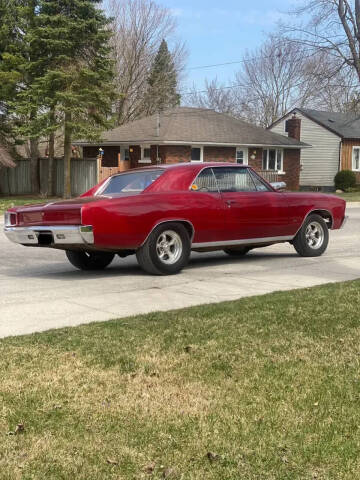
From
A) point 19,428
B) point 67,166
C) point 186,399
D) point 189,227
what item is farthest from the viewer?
point 67,166

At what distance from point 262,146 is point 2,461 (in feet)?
116

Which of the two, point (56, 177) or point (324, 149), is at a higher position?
point (324, 149)

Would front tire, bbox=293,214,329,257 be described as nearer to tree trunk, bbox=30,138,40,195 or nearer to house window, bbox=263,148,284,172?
tree trunk, bbox=30,138,40,195

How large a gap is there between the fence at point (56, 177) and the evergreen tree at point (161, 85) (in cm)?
1839

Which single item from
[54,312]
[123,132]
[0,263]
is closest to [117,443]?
[54,312]

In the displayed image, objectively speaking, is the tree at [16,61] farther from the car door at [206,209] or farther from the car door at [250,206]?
the car door at [206,209]

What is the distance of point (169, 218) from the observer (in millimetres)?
8922

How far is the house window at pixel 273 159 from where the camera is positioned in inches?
1538

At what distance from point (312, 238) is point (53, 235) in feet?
15.6

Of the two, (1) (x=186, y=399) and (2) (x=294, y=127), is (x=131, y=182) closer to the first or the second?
(1) (x=186, y=399)

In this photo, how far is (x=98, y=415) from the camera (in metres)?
3.72

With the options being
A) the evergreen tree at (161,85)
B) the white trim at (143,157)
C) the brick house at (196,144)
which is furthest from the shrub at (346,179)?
the evergreen tree at (161,85)

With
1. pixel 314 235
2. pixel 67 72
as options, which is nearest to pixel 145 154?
pixel 67 72

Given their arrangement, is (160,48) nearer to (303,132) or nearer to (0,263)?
(303,132)
